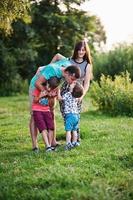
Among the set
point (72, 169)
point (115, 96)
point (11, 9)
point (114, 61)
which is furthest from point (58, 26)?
point (72, 169)

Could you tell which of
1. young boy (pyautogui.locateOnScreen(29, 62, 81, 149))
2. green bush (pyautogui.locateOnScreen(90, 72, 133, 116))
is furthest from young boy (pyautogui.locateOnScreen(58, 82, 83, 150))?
green bush (pyautogui.locateOnScreen(90, 72, 133, 116))

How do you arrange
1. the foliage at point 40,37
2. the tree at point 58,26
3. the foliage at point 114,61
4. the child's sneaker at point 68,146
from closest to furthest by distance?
the child's sneaker at point 68,146, the foliage at point 114,61, the foliage at point 40,37, the tree at point 58,26

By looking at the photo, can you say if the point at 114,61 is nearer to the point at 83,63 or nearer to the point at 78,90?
the point at 83,63

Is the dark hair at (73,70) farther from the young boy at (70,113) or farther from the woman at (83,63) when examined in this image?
the woman at (83,63)

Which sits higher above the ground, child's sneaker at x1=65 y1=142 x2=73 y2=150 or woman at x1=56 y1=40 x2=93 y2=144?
woman at x1=56 y1=40 x2=93 y2=144

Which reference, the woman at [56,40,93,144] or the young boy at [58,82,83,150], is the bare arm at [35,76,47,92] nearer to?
the young boy at [58,82,83,150]

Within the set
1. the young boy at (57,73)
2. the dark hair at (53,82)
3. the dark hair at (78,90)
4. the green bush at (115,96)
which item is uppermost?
the young boy at (57,73)

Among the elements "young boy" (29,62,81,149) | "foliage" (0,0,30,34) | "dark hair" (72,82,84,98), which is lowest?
"dark hair" (72,82,84,98)

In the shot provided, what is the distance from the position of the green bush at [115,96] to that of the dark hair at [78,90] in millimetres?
6693

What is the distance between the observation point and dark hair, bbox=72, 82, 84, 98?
33.1 ft

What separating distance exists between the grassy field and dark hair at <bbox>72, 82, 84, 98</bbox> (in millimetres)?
998

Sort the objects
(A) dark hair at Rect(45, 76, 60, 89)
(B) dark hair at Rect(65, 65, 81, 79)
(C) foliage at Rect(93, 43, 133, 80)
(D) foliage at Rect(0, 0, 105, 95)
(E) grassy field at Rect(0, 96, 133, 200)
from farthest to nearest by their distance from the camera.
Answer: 1. (D) foliage at Rect(0, 0, 105, 95)
2. (C) foliage at Rect(93, 43, 133, 80)
3. (A) dark hair at Rect(45, 76, 60, 89)
4. (B) dark hair at Rect(65, 65, 81, 79)
5. (E) grassy field at Rect(0, 96, 133, 200)

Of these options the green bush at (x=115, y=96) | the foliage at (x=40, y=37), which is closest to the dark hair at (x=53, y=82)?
the green bush at (x=115, y=96)

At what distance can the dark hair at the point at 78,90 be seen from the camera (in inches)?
398
